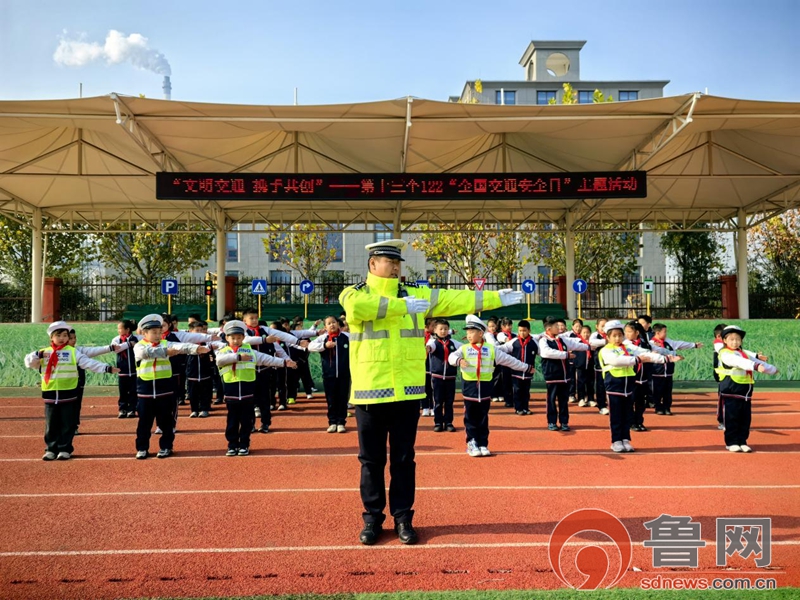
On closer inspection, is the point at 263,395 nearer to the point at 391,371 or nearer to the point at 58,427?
the point at 58,427

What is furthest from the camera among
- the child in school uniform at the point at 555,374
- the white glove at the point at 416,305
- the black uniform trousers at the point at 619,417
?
the child in school uniform at the point at 555,374

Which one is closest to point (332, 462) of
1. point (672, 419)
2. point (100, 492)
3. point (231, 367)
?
point (231, 367)

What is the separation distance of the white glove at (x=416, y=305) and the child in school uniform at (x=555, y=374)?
5637mm

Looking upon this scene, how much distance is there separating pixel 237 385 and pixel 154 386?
1.03 metres

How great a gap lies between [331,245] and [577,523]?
34.9m

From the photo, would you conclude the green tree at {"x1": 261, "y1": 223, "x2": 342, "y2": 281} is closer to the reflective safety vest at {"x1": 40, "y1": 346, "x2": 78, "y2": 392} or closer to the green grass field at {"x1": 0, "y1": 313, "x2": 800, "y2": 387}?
the green grass field at {"x1": 0, "y1": 313, "x2": 800, "y2": 387}

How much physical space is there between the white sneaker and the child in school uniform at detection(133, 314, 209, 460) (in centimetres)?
372

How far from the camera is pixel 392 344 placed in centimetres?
518

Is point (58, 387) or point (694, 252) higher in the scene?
point (694, 252)

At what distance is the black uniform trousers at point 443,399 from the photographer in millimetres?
10938

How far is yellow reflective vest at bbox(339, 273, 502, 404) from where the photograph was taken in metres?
5.14

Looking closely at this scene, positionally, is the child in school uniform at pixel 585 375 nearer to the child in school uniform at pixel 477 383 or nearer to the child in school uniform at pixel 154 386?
the child in school uniform at pixel 477 383

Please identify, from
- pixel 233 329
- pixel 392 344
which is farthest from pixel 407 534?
pixel 233 329

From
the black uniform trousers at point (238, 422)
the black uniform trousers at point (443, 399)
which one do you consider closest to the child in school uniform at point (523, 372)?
the black uniform trousers at point (443, 399)
